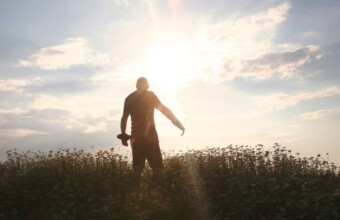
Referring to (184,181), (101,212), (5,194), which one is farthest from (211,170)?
(5,194)

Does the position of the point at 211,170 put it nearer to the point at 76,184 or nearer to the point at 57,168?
the point at 76,184

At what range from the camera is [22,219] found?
898cm

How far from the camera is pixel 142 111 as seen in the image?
978 centimetres

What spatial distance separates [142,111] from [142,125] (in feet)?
1.18

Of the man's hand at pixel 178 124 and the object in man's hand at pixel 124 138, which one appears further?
the man's hand at pixel 178 124

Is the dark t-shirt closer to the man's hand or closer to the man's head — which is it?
the man's head

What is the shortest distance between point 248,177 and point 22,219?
5703mm

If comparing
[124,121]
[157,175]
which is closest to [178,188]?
[157,175]

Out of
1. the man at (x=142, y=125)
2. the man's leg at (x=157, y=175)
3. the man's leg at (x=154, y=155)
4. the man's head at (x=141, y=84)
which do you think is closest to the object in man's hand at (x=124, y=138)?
the man at (x=142, y=125)

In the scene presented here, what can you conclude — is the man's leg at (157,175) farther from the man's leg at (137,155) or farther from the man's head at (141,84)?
the man's head at (141,84)

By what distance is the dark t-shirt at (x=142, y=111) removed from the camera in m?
9.77

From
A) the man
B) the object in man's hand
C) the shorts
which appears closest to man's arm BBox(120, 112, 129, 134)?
the man

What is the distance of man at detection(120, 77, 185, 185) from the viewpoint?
32.1 feet

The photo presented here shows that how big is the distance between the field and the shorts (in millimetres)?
720
